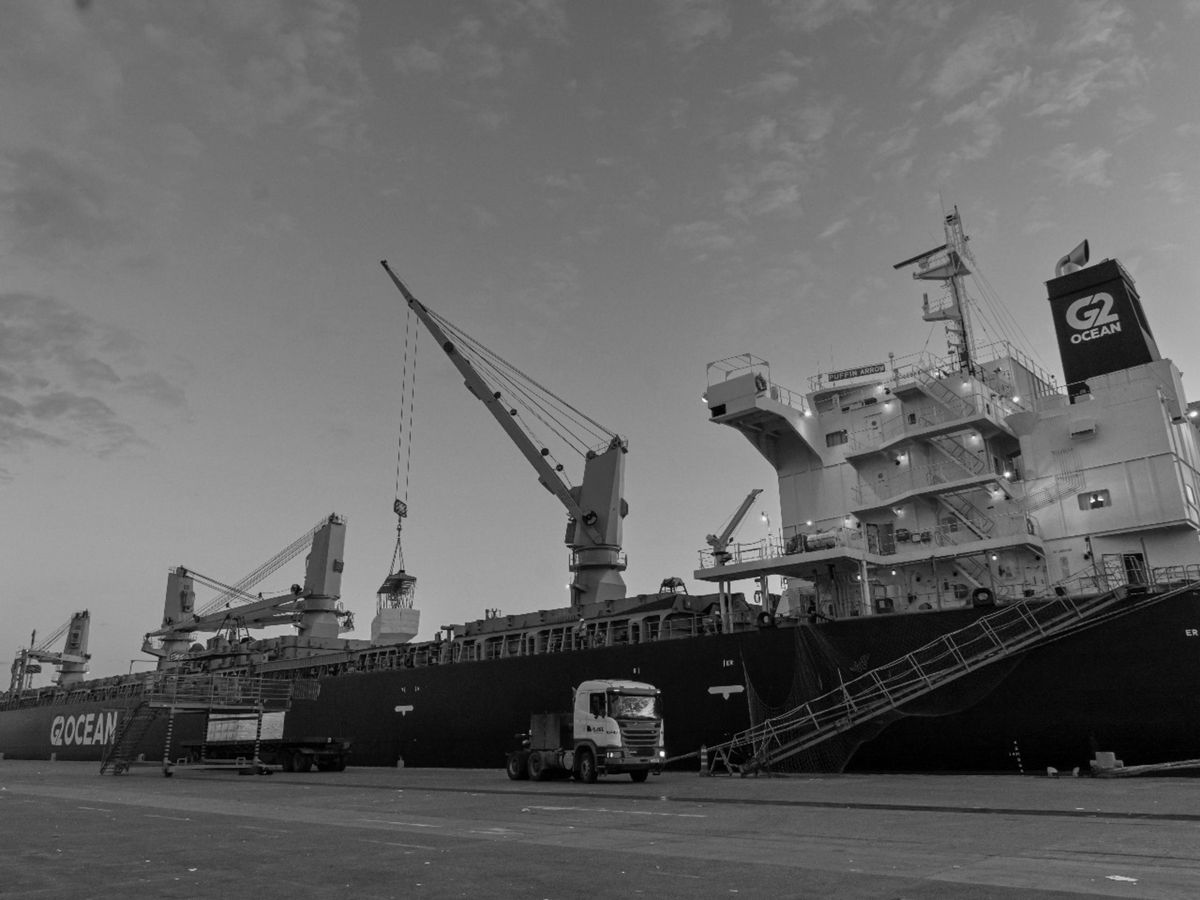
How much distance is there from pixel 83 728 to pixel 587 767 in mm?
42274

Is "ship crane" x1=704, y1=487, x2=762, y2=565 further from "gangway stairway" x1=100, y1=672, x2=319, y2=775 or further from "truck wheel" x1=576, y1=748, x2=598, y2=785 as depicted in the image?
"gangway stairway" x1=100, y1=672, x2=319, y2=775

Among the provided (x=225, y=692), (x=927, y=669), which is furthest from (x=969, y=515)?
(x=225, y=692)

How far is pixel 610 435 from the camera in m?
39.9

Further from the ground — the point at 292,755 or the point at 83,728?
the point at 83,728

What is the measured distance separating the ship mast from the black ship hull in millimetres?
13465

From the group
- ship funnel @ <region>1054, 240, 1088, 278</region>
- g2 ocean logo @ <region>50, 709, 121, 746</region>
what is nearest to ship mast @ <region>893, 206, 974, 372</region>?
ship funnel @ <region>1054, 240, 1088, 278</region>

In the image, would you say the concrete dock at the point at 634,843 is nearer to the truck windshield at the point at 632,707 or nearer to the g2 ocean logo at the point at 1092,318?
the truck windshield at the point at 632,707

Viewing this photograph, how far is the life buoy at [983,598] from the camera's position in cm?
2184

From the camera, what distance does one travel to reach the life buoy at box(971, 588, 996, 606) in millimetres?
21844

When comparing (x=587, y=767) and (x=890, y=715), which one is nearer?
(x=890, y=715)

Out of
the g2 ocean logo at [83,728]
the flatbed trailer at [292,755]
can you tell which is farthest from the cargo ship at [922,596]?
the g2 ocean logo at [83,728]

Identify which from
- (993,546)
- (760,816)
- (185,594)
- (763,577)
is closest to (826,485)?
(763,577)

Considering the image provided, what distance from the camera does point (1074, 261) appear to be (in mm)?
28891

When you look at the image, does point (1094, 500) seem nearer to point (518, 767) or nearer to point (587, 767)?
point (587, 767)
